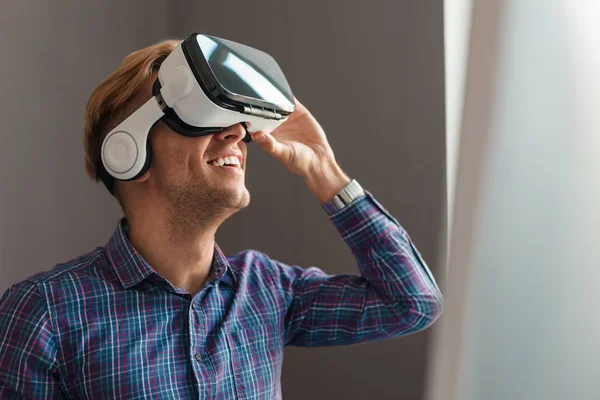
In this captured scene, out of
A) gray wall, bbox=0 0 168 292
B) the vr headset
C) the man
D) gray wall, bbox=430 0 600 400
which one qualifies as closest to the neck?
the man

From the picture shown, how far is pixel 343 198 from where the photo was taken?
124 centimetres

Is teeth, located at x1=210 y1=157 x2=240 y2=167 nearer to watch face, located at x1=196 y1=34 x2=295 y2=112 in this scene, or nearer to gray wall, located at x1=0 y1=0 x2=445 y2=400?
watch face, located at x1=196 y1=34 x2=295 y2=112

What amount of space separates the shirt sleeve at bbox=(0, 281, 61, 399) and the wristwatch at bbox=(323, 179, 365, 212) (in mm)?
559

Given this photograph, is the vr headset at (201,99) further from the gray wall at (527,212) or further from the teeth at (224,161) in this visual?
the gray wall at (527,212)

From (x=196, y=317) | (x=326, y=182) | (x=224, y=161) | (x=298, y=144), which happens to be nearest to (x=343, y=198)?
(x=326, y=182)

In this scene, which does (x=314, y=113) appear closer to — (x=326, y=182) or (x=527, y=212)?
(x=326, y=182)

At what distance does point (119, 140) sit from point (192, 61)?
8.0 inches

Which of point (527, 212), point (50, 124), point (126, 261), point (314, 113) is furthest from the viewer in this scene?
point (314, 113)

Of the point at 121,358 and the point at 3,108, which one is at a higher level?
the point at 3,108

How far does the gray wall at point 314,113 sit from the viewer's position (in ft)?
4.39

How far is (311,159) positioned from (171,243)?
34 centimetres

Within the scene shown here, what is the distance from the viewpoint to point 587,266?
2.31ft

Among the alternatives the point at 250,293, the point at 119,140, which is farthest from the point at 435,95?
the point at 119,140

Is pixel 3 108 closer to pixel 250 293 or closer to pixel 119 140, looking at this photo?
pixel 119 140
